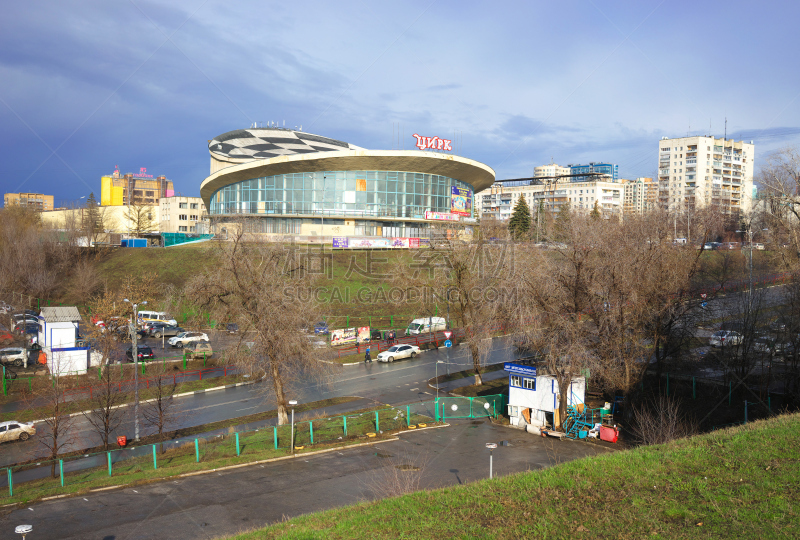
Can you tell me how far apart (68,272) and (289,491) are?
175 feet

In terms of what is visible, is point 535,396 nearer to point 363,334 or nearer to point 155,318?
point 363,334

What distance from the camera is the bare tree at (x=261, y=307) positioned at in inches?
837

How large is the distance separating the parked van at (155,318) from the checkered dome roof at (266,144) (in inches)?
1412

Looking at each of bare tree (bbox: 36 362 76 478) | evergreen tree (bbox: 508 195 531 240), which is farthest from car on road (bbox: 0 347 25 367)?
evergreen tree (bbox: 508 195 531 240)

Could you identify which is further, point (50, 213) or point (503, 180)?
point (503, 180)

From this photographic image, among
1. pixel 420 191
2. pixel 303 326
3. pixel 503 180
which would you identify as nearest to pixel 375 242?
pixel 420 191

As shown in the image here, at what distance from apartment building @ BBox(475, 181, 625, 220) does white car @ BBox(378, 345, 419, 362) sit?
83965mm

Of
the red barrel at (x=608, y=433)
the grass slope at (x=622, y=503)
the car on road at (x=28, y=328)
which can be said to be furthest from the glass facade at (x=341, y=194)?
the grass slope at (x=622, y=503)

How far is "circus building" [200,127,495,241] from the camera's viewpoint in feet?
216

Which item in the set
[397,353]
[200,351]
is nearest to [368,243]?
[397,353]

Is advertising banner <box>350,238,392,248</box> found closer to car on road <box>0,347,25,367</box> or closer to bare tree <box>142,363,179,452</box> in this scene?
bare tree <box>142,363,179,452</box>

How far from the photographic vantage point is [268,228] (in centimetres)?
6919

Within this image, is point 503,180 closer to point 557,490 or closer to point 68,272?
point 68,272

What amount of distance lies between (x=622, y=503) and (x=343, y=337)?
3155 centimetres
